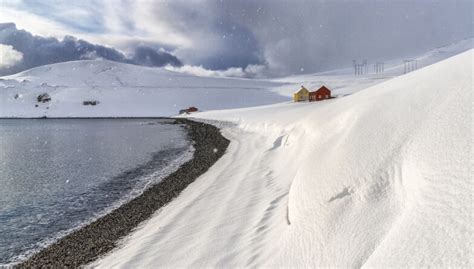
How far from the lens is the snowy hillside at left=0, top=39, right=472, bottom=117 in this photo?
479 feet

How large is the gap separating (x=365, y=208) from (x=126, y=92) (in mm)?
166952

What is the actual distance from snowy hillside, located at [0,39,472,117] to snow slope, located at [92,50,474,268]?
123782 mm

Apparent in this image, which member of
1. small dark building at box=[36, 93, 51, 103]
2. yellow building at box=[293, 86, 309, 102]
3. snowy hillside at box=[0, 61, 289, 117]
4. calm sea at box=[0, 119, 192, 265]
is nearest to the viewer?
calm sea at box=[0, 119, 192, 265]

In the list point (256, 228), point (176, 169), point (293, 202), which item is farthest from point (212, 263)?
point (176, 169)

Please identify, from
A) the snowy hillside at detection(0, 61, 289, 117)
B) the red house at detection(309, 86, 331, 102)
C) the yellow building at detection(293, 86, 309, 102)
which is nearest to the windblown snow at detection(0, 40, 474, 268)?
the red house at detection(309, 86, 331, 102)

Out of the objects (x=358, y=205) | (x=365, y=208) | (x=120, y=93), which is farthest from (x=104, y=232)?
(x=120, y=93)

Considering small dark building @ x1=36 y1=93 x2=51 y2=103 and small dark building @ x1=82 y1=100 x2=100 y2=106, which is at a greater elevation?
small dark building @ x1=36 y1=93 x2=51 y2=103

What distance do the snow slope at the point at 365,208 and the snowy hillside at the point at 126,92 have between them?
124 meters

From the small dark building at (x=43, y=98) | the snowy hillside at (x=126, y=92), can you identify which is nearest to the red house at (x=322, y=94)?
the snowy hillside at (x=126, y=92)

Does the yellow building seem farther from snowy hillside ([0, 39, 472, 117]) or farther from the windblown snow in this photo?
the windblown snow

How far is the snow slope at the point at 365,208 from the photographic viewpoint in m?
5.64

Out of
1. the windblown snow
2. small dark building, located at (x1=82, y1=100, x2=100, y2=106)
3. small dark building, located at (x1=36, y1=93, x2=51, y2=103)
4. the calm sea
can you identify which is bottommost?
the calm sea

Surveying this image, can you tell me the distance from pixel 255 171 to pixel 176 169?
9495 mm

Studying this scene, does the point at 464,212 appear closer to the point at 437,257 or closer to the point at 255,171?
the point at 437,257
